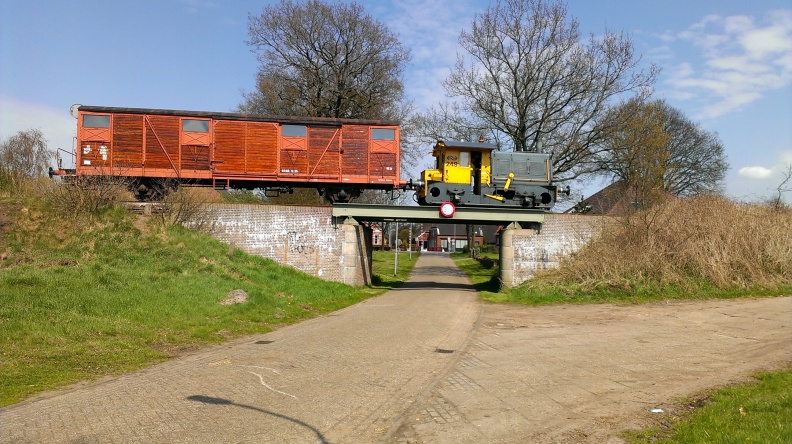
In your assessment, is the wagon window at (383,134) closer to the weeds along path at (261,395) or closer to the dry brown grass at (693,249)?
the dry brown grass at (693,249)

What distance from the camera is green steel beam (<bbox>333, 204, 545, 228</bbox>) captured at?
2120 centimetres

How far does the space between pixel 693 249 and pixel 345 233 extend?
38.0ft

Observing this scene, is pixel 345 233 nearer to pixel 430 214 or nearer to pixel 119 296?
pixel 430 214

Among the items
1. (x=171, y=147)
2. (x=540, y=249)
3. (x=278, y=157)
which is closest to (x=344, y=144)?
(x=278, y=157)

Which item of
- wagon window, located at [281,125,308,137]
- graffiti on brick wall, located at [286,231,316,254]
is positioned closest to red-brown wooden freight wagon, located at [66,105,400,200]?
wagon window, located at [281,125,308,137]

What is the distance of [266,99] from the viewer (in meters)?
41.0

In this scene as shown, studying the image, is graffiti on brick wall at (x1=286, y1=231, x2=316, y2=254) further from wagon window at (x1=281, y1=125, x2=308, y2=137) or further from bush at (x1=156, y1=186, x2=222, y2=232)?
wagon window at (x1=281, y1=125, x2=308, y2=137)

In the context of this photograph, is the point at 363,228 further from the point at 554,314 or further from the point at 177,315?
the point at 177,315

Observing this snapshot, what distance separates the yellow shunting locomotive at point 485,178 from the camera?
22.8 meters

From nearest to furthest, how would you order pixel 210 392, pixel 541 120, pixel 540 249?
pixel 210 392, pixel 540 249, pixel 541 120

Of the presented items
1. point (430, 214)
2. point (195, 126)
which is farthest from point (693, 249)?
point (195, 126)

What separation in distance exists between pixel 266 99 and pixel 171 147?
1912 cm

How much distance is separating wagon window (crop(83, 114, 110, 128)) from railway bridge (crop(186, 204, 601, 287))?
5.90 m

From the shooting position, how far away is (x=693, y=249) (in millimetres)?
19375
